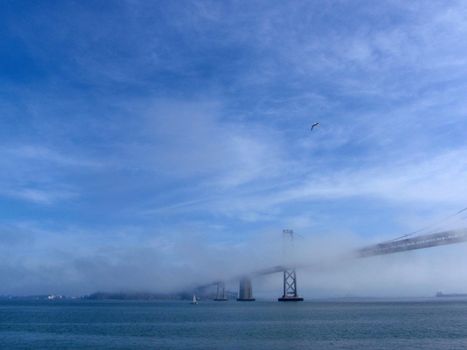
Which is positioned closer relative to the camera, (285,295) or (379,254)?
(379,254)

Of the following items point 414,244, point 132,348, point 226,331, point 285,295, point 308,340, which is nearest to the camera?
point 132,348

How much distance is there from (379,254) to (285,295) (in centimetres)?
4689

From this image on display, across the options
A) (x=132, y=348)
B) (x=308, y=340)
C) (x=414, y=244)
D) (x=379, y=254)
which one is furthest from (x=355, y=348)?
(x=379, y=254)

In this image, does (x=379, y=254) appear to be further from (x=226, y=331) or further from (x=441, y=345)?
(x=441, y=345)

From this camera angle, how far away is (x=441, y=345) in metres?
31.9

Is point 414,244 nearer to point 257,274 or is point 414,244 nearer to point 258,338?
point 258,338

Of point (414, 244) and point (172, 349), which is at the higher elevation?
point (414, 244)

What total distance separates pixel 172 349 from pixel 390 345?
14.8 meters

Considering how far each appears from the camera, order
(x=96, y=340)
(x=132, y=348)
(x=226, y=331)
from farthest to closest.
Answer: (x=226, y=331) < (x=96, y=340) < (x=132, y=348)

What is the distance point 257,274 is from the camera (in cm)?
13200

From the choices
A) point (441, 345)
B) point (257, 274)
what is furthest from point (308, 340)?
point (257, 274)

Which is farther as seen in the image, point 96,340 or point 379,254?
point 379,254

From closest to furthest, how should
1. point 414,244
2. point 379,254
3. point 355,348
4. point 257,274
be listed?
point 355,348
point 414,244
point 379,254
point 257,274

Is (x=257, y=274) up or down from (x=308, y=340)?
up
